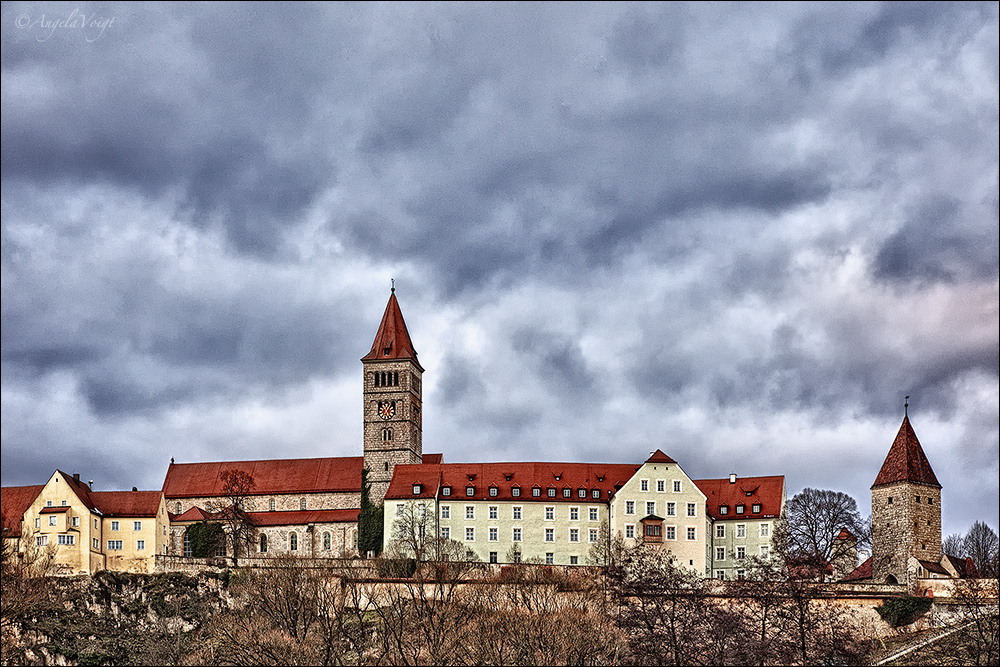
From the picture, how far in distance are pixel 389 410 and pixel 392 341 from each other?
18.6 ft

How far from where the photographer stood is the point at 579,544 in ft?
338

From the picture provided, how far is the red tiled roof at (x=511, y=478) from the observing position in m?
105

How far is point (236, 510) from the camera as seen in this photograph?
11000 cm

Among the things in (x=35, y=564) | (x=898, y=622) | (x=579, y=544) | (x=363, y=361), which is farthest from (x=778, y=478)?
(x=35, y=564)

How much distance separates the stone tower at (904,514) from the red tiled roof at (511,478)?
1995cm

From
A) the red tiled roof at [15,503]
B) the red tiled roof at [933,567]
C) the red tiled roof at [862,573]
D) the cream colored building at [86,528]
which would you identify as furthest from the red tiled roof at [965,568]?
the red tiled roof at [15,503]

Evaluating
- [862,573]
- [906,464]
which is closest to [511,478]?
[862,573]

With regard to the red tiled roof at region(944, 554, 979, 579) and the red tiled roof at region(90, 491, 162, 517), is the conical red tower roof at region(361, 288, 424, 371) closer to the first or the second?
the red tiled roof at region(90, 491, 162, 517)

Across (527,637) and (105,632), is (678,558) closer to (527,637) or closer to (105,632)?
(527,637)

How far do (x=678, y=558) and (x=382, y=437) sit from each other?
78.0 feet

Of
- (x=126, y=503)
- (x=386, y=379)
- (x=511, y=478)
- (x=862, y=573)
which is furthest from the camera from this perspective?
(x=386, y=379)

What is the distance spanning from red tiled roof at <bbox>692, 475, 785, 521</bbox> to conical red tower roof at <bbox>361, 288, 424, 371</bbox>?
23345 mm

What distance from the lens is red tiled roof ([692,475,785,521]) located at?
103 m

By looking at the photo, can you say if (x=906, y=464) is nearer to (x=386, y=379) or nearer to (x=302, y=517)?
(x=386, y=379)
